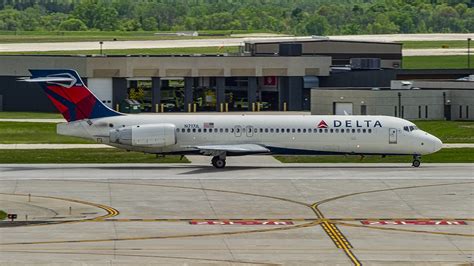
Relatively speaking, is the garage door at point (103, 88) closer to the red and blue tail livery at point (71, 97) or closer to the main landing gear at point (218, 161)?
the red and blue tail livery at point (71, 97)

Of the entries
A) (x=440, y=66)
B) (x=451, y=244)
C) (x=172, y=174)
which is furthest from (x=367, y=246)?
(x=440, y=66)

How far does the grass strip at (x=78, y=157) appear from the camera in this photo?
77562mm

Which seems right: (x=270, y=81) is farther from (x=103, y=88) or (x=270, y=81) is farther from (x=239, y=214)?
(x=239, y=214)

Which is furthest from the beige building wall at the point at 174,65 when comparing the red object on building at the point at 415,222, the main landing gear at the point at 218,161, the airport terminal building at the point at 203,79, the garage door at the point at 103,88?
the red object on building at the point at 415,222

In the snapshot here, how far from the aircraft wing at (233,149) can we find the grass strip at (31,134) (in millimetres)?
17245

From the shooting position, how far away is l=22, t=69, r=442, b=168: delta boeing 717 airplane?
240 feet

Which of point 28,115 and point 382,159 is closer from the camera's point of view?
point 382,159

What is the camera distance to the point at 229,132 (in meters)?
73.6

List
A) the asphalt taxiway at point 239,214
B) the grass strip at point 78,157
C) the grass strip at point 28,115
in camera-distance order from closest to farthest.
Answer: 1. the asphalt taxiway at point 239,214
2. the grass strip at point 78,157
3. the grass strip at point 28,115

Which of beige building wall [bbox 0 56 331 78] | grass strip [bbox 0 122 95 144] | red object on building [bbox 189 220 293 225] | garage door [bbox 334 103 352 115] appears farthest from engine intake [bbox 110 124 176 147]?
beige building wall [bbox 0 56 331 78]

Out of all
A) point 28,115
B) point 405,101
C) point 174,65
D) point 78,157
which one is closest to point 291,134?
point 78,157

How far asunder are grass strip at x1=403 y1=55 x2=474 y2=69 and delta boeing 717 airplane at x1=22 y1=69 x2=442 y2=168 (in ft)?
295

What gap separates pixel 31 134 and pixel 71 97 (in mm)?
24555

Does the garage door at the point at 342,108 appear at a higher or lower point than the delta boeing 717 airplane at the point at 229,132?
lower
